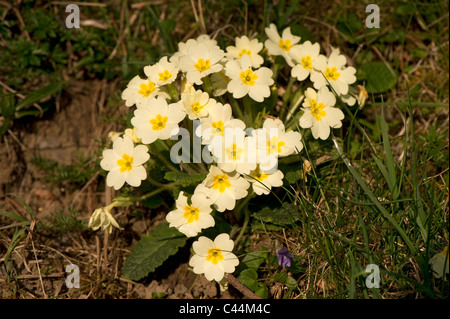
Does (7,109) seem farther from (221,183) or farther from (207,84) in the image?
(221,183)

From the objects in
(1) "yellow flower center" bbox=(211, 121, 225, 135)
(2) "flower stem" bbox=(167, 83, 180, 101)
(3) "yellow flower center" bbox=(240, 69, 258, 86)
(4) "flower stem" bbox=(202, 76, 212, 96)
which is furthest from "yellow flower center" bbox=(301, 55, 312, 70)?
(2) "flower stem" bbox=(167, 83, 180, 101)

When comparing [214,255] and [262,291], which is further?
[262,291]

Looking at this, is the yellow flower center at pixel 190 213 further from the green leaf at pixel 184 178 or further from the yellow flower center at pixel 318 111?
the yellow flower center at pixel 318 111

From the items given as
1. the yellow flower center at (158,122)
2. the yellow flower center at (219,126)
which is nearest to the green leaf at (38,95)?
the yellow flower center at (158,122)

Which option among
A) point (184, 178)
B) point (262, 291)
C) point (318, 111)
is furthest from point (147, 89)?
point (262, 291)
